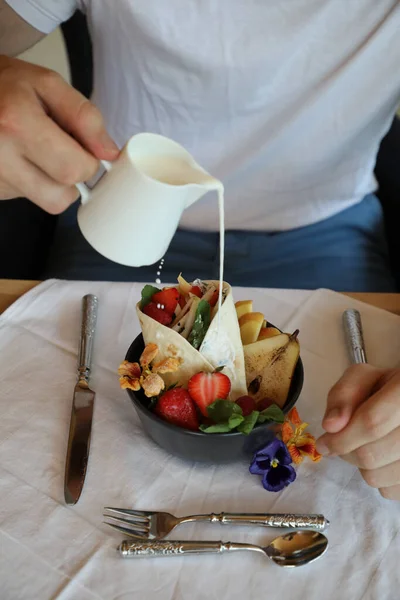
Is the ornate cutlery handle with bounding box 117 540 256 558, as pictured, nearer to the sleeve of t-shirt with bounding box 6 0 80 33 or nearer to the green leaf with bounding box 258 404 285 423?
the green leaf with bounding box 258 404 285 423

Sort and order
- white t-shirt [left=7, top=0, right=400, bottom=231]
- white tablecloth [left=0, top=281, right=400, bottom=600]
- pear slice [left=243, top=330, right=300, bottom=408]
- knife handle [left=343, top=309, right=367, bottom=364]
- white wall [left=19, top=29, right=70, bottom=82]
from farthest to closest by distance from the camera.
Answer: white wall [left=19, top=29, right=70, bottom=82]
white t-shirt [left=7, top=0, right=400, bottom=231]
knife handle [left=343, top=309, right=367, bottom=364]
pear slice [left=243, top=330, right=300, bottom=408]
white tablecloth [left=0, top=281, right=400, bottom=600]

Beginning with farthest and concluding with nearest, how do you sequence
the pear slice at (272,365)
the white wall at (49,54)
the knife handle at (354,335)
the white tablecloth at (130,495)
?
the white wall at (49,54) → the knife handle at (354,335) → the pear slice at (272,365) → the white tablecloth at (130,495)

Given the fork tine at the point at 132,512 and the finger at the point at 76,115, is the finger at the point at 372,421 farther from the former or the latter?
the finger at the point at 76,115

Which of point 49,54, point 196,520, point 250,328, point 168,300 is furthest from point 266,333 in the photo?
point 49,54

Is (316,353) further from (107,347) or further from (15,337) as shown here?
(15,337)

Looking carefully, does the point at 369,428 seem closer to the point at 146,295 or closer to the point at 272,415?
the point at 272,415

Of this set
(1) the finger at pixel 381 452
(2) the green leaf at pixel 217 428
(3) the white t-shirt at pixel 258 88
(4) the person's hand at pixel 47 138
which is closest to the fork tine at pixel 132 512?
(2) the green leaf at pixel 217 428

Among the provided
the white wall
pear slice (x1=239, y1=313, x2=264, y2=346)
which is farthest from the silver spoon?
the white wall
